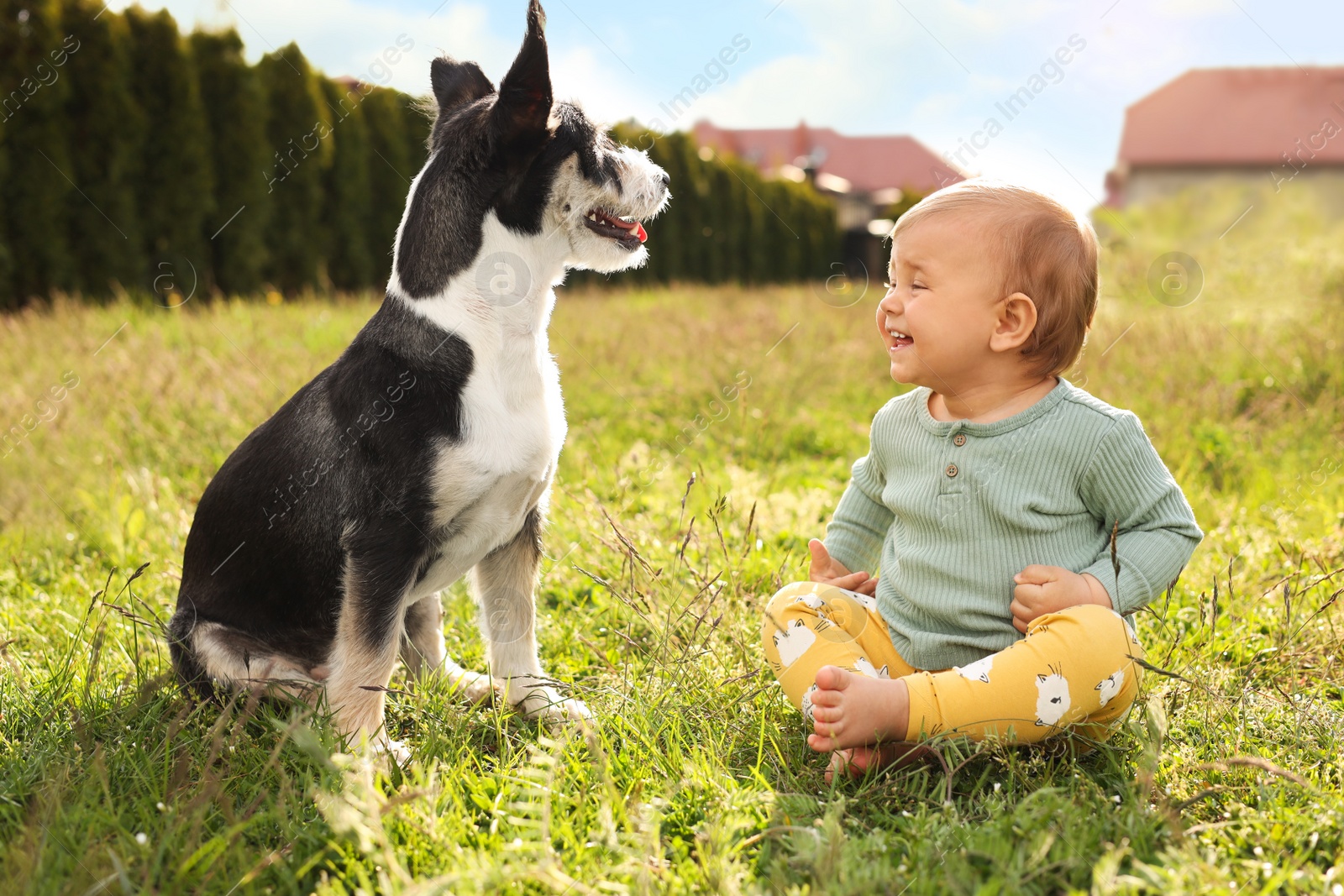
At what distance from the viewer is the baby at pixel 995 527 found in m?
2.01

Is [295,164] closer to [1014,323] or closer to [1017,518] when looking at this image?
[1014,323]

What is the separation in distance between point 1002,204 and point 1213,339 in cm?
579

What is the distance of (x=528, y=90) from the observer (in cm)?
233

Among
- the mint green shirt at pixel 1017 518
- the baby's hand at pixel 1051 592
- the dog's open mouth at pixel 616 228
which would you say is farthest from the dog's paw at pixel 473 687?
the baby's hand at pixel 1051 592

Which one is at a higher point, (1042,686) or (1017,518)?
(1017,518)

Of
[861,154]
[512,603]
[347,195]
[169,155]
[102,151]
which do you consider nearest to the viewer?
[512,603]

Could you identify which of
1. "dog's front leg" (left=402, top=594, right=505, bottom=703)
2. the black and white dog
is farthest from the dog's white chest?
Result: "dog's front leg" (left=402, top=594, right=505, bottom=703)

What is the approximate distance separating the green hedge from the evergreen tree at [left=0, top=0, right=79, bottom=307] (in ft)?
0.05

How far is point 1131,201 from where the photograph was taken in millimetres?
33062

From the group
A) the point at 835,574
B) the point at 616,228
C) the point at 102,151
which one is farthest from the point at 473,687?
the point at 102,151

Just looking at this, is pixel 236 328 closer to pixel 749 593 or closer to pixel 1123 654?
pixel 749 593

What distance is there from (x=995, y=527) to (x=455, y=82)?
200 centimetres

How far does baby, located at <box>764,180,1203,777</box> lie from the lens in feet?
6.60

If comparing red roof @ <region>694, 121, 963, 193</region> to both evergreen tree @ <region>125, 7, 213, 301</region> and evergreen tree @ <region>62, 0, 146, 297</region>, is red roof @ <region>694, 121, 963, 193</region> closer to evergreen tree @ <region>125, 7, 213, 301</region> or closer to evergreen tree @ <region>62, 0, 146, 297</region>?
evergreen tree @ <region>125, 7, 213, 301</region>
